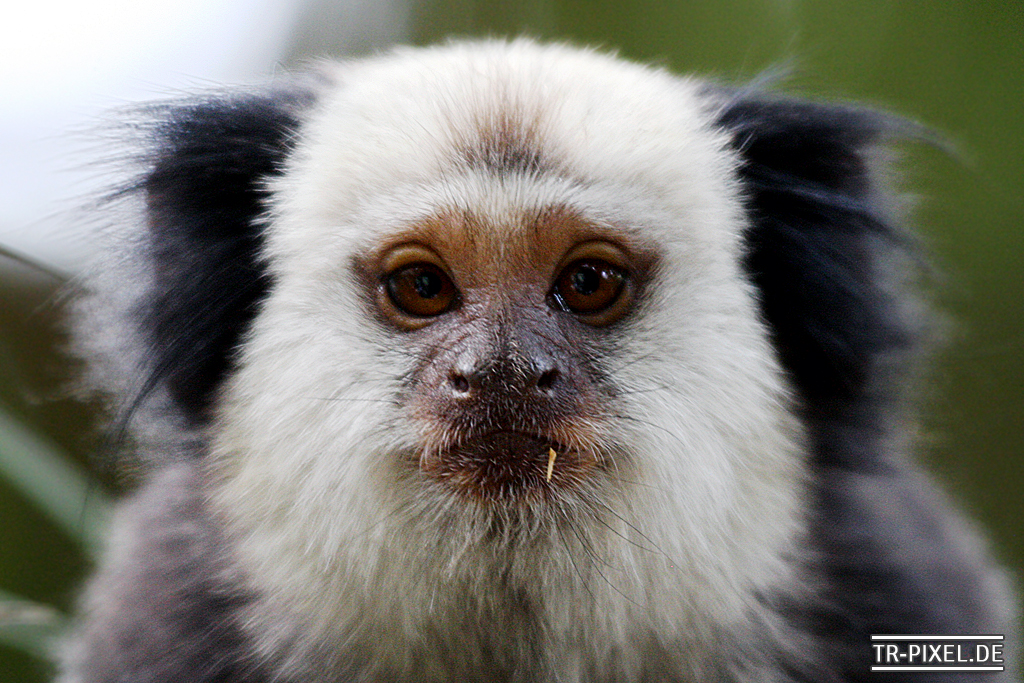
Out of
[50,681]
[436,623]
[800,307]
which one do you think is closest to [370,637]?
[436,623]

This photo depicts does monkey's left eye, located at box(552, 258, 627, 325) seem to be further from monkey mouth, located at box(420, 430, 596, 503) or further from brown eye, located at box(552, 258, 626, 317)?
monkey mouth, located at box(420, 430, 596, 503)

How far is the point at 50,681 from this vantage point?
1.40m

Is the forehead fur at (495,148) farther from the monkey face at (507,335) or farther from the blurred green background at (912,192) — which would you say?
the blurred green background at (912,192)

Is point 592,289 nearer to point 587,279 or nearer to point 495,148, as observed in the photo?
point 587,279

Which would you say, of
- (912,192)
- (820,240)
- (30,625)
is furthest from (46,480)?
(912,192)

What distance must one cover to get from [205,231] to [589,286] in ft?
1.69

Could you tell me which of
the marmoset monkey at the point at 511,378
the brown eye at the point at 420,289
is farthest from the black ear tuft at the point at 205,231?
the brown eye at the point at 420,289

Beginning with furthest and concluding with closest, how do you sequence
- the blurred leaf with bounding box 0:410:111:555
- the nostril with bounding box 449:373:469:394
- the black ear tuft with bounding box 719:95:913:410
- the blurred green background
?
the blurred leaf with bounding box 0:410:111:555, the blurred green background, the black ear tuft with bounding box 719:95:913:410, the nostril with bounding box 449:373:469:394

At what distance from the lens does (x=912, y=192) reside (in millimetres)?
1163

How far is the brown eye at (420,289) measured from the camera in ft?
3.07

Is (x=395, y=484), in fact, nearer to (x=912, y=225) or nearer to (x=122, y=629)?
(x=122, y=629)

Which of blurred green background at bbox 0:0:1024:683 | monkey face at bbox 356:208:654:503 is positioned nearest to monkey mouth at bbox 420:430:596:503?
monkey face at bbox 356:208:654:503

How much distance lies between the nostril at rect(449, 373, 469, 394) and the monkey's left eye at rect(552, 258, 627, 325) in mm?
153

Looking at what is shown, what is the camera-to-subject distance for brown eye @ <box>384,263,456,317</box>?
36.8 inches
